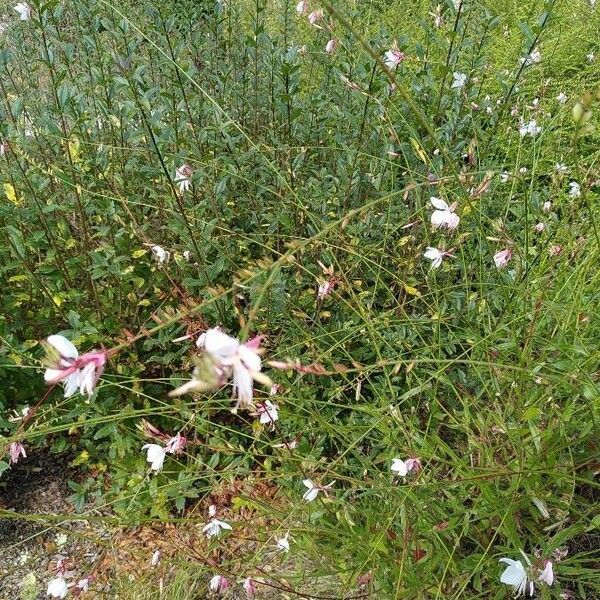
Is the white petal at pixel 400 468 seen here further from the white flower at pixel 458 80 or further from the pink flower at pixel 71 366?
the white flower at pixel 458 80

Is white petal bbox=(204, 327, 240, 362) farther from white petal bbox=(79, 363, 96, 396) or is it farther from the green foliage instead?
the green foliage

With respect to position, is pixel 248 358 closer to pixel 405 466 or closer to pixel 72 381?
pixel 72 381

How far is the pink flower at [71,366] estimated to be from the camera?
0.79 m

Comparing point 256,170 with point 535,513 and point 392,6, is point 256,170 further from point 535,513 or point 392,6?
point 392,6

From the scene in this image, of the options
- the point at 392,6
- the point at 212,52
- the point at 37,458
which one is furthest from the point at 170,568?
the point at 392,6

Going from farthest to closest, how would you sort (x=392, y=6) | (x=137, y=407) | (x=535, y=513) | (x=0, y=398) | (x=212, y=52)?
(x=392, y=6) → (x=212, y=52) → (x=137, y=407) → (x=0, y=398) → (x=535, y=513)

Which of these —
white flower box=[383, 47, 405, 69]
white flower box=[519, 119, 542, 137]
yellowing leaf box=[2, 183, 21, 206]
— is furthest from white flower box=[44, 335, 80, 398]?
white flower box=[519, 119, 542, 137]

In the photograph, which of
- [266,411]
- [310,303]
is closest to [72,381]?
[266,411]

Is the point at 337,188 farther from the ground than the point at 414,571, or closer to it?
farther from the ground

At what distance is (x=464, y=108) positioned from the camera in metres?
2.17

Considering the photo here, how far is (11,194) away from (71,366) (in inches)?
54.4

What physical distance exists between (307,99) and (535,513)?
1.87 meters

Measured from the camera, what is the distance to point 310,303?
2.04 meters

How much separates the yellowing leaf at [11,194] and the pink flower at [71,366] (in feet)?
4.18
